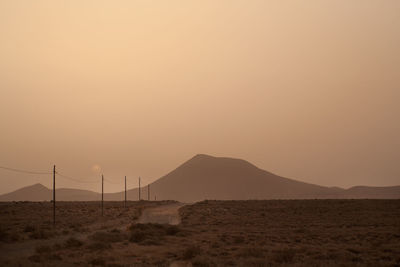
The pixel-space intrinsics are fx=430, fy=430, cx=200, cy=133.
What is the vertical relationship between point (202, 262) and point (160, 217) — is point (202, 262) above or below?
above

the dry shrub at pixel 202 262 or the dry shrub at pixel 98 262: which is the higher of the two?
the dry shrub at pixel 98 262

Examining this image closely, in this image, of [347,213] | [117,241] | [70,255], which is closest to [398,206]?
[347,213]

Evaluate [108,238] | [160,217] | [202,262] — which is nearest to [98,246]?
[108,238]

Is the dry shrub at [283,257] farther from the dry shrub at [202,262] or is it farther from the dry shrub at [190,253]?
the dry shrub at [190,253]

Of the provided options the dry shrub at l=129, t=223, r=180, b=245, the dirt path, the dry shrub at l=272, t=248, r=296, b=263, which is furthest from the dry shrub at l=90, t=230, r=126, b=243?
the dirt path

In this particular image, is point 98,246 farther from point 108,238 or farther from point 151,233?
point 151,233

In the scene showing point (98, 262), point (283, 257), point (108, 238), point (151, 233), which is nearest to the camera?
point (98, 262)

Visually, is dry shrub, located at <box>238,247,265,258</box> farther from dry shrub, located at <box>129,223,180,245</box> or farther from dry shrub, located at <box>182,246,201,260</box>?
dry shrub, located at <box>129,223,180,245</box>

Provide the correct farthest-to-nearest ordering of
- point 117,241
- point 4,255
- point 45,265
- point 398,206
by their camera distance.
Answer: point 398,206
point 117,241
point 4,255
point 45,265

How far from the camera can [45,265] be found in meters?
18.7

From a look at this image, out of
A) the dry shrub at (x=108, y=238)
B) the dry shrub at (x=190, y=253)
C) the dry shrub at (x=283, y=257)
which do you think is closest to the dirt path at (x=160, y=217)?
the dry shrub at (x=108, y=238)

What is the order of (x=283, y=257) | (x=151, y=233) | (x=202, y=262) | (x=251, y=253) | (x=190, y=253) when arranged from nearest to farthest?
1. (x=202, y=262)
2. (x=283, y=257)
3. (x=190, y=253)
4. (x=251, y=253)
5. (x=151, y=233)

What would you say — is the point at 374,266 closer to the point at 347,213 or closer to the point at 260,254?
the point at 260,254

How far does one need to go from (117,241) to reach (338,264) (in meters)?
16.0
